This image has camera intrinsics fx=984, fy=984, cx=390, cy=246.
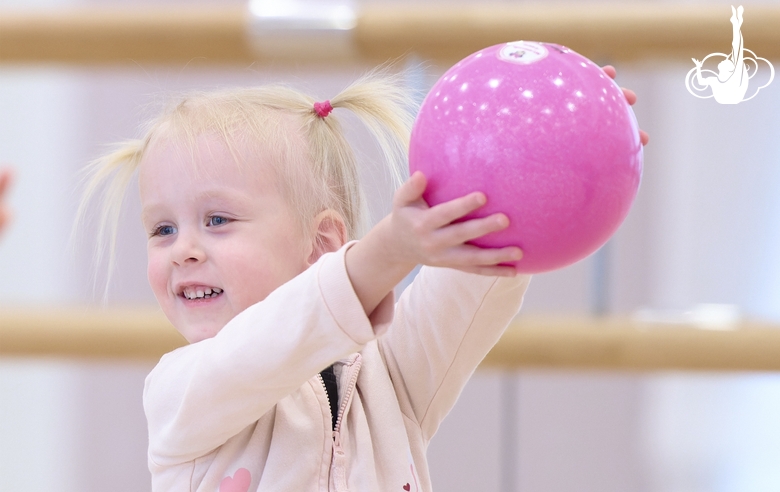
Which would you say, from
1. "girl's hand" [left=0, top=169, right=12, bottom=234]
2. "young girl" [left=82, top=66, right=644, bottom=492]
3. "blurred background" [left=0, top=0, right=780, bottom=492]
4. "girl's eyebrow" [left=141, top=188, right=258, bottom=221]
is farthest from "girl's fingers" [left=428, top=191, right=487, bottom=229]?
"blurred background" [left=0, top=0, right=780, bottom=492]

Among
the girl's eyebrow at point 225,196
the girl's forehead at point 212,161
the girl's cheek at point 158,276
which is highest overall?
the girl's forehead at point 212,161

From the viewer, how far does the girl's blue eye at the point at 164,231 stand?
79 cm

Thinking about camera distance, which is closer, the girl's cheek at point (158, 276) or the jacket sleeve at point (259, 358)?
the jacket sleeve at point (259, 358)

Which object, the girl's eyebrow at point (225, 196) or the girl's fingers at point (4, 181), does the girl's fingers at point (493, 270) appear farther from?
the girl's fingers at point (4, 181)

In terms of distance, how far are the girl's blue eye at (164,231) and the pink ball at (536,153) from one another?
0.80ft

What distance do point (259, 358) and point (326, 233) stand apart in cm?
20

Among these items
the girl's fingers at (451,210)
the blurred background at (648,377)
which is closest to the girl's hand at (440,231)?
the girl's fingers at (451,210)

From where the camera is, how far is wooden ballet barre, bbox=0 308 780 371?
3.74 ft

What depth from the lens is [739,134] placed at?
1814 millimetres

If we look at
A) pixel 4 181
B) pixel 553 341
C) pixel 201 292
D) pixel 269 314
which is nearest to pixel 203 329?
pixel 201 292

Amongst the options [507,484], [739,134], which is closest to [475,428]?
[507,484]

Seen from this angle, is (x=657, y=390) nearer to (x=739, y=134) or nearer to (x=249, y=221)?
(x=739, y=134)

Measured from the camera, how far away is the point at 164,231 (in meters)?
0.80

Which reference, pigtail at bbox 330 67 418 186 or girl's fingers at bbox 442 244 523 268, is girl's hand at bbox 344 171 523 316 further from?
pigtail at bbox 330 67 418 186
